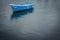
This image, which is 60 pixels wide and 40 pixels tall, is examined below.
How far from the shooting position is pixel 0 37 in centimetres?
583

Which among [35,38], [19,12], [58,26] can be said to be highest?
[19,12]

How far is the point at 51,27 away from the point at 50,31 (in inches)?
21.9

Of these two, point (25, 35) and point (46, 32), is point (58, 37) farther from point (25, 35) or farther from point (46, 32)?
point (25, 35)

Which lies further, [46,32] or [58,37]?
[46,32]

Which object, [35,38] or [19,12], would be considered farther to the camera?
[19,12]

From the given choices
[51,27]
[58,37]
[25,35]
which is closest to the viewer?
[58,37]

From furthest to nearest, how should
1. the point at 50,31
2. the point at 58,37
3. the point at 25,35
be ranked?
the point at 50,31 < the point at 25,35 < the point at 58,37

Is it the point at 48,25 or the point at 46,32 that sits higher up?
the point at 48,25


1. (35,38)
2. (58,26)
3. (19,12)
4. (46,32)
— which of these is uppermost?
(19,12)

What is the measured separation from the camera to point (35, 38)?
18.7 ft

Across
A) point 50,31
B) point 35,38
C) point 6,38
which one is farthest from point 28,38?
point 50,31

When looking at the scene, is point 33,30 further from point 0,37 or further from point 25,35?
point 0,37

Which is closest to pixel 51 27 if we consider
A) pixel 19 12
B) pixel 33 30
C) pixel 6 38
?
pixel 33 30

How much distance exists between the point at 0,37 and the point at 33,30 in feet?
5.29
